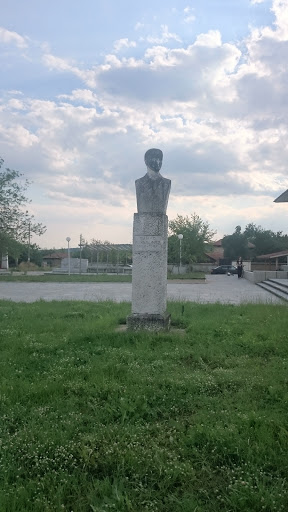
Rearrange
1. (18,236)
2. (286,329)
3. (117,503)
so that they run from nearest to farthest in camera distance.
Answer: (117,503) < (286,329) < (18,236)

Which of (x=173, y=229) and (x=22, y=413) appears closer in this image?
(x=22, y=413)

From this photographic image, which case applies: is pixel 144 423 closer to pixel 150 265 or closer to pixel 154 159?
pixel 150 265

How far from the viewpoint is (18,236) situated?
31.0m

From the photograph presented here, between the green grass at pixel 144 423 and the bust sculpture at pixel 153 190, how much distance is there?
2.27 meters

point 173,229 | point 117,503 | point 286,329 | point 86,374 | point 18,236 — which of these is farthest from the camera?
point 173,229

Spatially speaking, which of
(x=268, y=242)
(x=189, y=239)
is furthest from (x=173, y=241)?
(x=268, y=242)

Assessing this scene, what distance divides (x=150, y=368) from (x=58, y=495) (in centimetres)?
252

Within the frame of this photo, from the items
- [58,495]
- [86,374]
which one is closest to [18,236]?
[86,374]

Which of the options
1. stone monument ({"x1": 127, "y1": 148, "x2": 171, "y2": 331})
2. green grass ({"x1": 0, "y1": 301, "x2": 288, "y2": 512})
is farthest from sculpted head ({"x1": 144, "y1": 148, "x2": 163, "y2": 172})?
green grass ({"x1": 0, "y1": 301, "x2": 288, "y2": 512})

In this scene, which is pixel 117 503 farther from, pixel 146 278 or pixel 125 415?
pixel 146 278

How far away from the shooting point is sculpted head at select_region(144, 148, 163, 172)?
7.76 metres

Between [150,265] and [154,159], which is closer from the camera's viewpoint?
[150,265]

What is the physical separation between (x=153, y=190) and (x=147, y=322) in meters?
2.34

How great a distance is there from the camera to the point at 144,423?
12.5 ft
